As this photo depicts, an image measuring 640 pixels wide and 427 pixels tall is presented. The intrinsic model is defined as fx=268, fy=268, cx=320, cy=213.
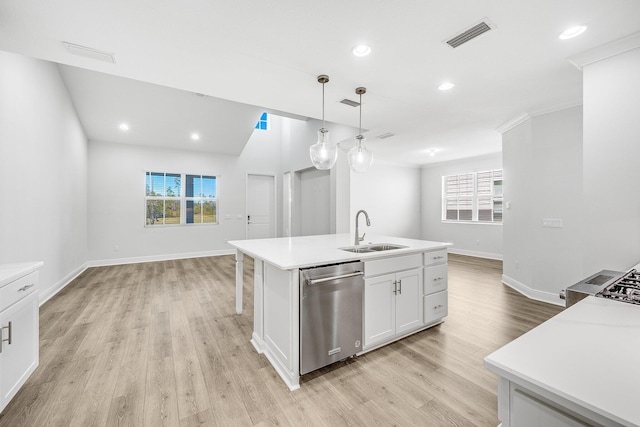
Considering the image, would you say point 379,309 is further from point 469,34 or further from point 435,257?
point 469,34

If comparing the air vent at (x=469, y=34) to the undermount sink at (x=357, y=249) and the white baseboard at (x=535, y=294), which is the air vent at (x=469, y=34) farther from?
the white baseboard at (x=535, y=294)

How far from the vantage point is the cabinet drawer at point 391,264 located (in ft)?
7.40

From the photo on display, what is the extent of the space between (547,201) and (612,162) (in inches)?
61.7

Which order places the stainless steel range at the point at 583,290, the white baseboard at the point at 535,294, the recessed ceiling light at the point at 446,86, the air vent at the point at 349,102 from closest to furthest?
the stainless steel range at the point at 583,290
the recessed ceiling light at the point at 446,86
the air vent at the point at 349,102
the white baseboard at the point at 535,294

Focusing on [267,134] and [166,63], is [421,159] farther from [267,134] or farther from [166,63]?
[166,63]

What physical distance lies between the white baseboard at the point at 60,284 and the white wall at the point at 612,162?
20.1 feet

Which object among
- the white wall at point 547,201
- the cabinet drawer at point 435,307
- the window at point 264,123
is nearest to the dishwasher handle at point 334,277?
the cabinet drawer at point 435,307

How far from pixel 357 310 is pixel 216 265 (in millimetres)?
4562

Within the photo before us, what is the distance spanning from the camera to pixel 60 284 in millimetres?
4125

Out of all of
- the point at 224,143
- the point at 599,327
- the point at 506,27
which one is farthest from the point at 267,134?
the point at 599,327

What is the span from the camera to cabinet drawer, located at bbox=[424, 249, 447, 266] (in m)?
2.69

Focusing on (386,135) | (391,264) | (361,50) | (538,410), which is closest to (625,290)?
(538,410)

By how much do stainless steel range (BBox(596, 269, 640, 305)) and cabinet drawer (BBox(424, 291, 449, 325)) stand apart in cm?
145

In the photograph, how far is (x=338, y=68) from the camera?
2510 millimetres
